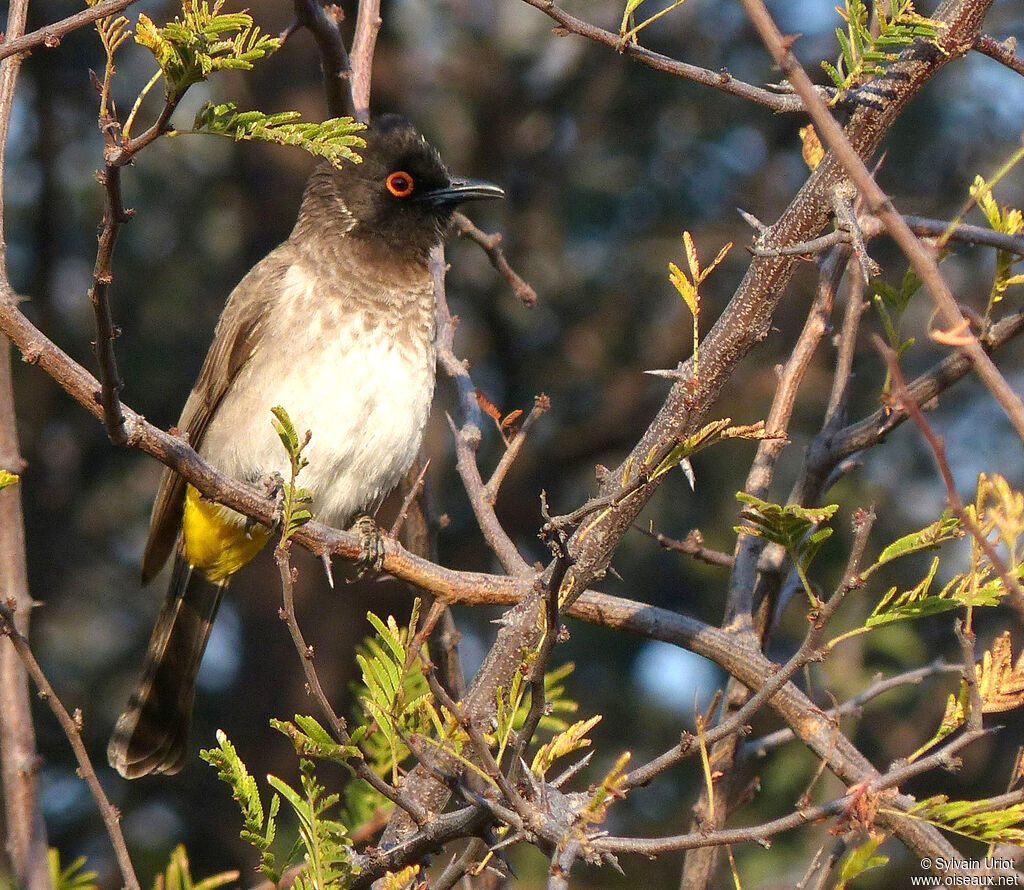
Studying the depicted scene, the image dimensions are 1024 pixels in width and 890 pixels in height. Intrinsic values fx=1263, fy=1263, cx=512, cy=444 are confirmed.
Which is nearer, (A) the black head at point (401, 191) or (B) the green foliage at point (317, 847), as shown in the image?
(B) the green foliage at point (317, 847)

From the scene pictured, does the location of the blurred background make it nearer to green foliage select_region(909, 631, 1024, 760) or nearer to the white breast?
the white breast

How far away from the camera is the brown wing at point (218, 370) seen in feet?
11.8

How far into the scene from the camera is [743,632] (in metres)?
2.60

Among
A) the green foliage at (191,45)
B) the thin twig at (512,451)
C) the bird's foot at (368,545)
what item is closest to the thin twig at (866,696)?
the thin twig at (512,451)

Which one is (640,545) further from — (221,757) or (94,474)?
(221,757)

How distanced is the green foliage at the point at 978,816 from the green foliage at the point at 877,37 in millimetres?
937

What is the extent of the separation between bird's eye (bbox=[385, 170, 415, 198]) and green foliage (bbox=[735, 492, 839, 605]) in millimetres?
2390

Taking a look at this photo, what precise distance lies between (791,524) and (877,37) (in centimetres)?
67

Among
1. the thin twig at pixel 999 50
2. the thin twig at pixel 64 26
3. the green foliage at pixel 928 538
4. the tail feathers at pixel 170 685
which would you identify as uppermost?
the thin twig at pixel 999 50

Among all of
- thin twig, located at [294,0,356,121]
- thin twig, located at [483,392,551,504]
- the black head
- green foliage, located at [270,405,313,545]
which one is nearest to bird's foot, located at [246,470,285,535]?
green foliage, located at [270,405,313,545]

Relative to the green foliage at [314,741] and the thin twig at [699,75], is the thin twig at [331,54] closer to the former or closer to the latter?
the thin twig at [699,75]


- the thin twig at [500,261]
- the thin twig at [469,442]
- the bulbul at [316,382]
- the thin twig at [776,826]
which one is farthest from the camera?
the bulbul at [316,382]

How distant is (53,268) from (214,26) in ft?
15.5

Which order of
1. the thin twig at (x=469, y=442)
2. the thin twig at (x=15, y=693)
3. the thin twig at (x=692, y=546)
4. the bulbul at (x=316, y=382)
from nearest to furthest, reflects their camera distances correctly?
the thin twig at (x=15, y=693), the thin twig at (x=692, y=546), the thin twig at (x=469, y=442), the bulbul at (x=316, y=382)
